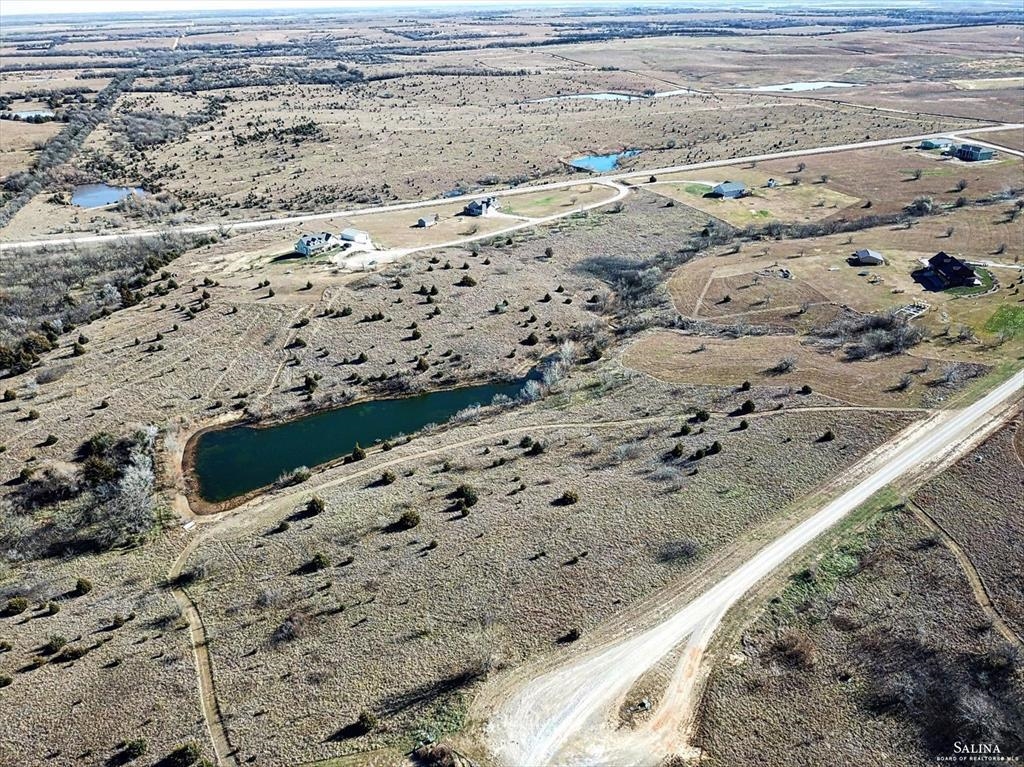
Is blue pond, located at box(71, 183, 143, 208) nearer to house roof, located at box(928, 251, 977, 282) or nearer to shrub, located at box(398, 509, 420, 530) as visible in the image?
shrub, located at box(398, 509, 420, 530)

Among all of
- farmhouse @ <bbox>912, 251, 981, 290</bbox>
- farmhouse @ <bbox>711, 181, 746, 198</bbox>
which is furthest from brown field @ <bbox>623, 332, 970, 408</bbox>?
farmhouse @ <bbox>711, 181, 746, 198</bbox>

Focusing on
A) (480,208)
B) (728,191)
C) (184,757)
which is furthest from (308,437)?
(728,191)

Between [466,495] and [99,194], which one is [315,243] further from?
[99,194]

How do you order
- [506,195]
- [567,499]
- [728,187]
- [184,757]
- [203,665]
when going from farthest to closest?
1. [506,195]
2. [728,187]
3. [567,499]
4. [203,665]
5. [184,757]

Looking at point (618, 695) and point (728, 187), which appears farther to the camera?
point (728, 187)

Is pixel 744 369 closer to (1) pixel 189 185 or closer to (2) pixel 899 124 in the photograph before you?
(1) pixel 189 185

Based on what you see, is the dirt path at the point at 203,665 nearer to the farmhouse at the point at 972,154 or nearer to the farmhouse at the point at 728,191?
the farmhouse at the point at 728,191

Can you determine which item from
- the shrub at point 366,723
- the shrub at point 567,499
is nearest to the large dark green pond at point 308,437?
the shrub at point 567,499
